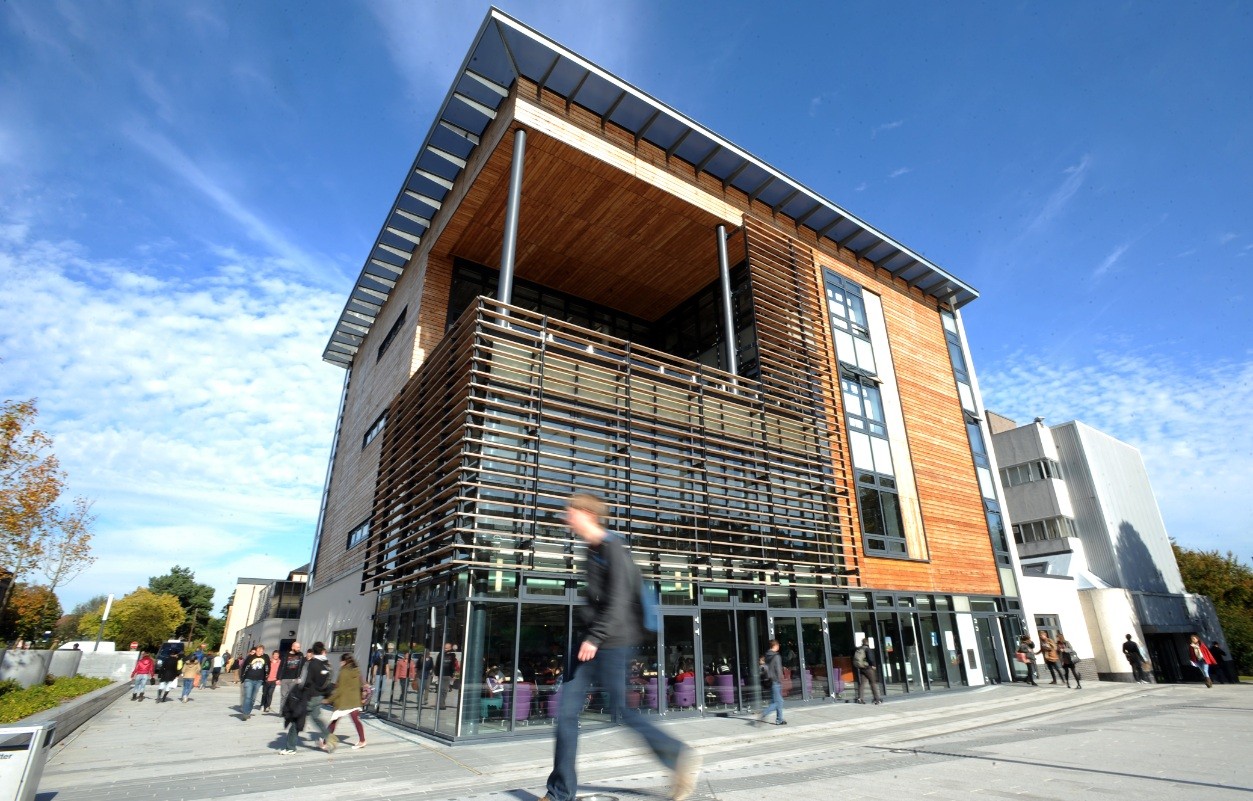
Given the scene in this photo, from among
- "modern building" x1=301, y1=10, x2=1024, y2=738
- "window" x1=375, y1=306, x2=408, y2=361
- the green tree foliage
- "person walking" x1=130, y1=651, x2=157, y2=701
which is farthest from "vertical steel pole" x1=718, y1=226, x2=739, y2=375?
the green tree foliage

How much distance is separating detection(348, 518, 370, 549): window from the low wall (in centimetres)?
641

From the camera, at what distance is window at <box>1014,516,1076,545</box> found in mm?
29578

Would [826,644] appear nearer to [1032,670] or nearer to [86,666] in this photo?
[1032,670]

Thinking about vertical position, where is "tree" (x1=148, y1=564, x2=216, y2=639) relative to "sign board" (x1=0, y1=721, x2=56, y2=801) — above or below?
above

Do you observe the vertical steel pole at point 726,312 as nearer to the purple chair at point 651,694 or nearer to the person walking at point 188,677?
the purple chair at point 651,694

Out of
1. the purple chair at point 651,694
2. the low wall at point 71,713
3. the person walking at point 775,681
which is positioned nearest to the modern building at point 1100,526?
the person walking at point 775,681

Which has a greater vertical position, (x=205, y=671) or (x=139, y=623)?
(x=139, y=623)

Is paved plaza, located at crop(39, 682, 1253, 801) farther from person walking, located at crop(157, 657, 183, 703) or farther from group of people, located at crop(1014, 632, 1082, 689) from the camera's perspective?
person walking, located at crop(157, 657, 183, 703)

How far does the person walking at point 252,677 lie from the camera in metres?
13.5

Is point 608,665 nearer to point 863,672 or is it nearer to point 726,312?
point 863,672

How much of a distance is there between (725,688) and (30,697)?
12635mm

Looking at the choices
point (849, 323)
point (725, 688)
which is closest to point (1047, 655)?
point (849, 323)

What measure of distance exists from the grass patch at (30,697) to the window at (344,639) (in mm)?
5593

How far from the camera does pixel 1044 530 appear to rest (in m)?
30.2
